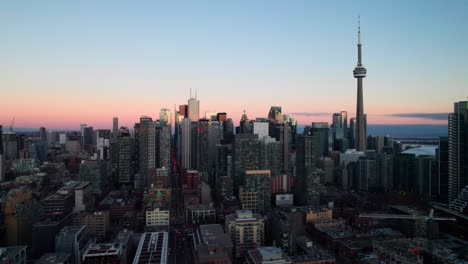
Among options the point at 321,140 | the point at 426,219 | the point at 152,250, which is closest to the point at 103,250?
the point at 152,250

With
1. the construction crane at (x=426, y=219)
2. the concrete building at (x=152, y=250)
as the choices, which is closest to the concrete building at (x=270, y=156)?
the construction crane at (x=426, y=219)

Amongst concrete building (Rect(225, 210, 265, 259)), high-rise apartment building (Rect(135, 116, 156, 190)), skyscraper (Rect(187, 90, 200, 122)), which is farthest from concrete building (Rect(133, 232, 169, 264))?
skyscraper (Rect(187, 90, 200, 122))

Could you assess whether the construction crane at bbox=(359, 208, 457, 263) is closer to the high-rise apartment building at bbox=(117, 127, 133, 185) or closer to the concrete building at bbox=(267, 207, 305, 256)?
the concrete building at bbox=(267, 207, 305, 256)

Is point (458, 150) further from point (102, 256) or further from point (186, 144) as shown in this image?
point (186, 144)

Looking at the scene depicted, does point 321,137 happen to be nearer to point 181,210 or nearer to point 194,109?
point 194,109

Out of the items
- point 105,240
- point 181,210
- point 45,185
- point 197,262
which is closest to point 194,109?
point 45,185

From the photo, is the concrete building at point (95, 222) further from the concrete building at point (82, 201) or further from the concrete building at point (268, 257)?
the concrete building at point (268, 257)
